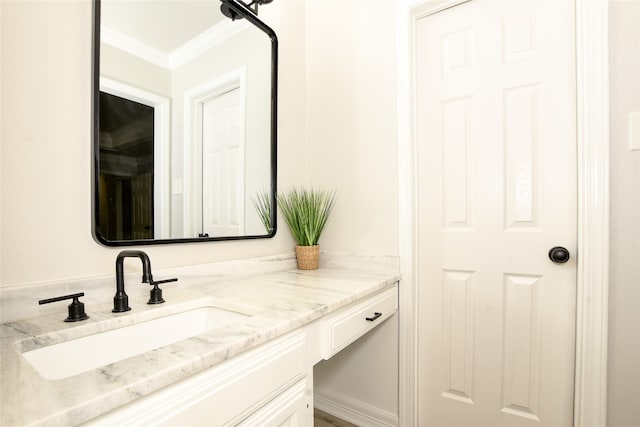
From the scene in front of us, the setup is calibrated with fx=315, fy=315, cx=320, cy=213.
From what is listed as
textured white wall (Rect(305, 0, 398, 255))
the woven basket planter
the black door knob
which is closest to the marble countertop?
the woven basket planter

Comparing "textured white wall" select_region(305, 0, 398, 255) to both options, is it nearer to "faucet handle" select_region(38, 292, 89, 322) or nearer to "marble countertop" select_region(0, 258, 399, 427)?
"marble countertop" select_region(0, 258, 399, 427)

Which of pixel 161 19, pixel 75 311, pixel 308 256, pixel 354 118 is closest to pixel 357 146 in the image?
pixel 354 118

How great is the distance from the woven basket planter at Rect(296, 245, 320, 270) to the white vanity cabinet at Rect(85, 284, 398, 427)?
1.73ft

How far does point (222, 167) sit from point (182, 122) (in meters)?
0.24

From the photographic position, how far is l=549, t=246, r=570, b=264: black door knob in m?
1.20

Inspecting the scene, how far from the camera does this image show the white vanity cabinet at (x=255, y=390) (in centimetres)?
56

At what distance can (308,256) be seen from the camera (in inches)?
64.2

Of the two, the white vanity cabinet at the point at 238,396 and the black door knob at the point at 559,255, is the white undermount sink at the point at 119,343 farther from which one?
the black door knob at the point at 559,255

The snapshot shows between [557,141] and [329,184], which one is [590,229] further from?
[329,184]

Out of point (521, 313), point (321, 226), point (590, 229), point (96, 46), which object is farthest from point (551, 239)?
point (96, 46)

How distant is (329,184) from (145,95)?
95 cm

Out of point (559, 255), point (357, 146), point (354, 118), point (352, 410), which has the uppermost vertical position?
point (354, 118)

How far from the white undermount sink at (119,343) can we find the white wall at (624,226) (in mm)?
1306

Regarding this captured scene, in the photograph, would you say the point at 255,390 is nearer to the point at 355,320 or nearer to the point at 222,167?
the point at 355,320
